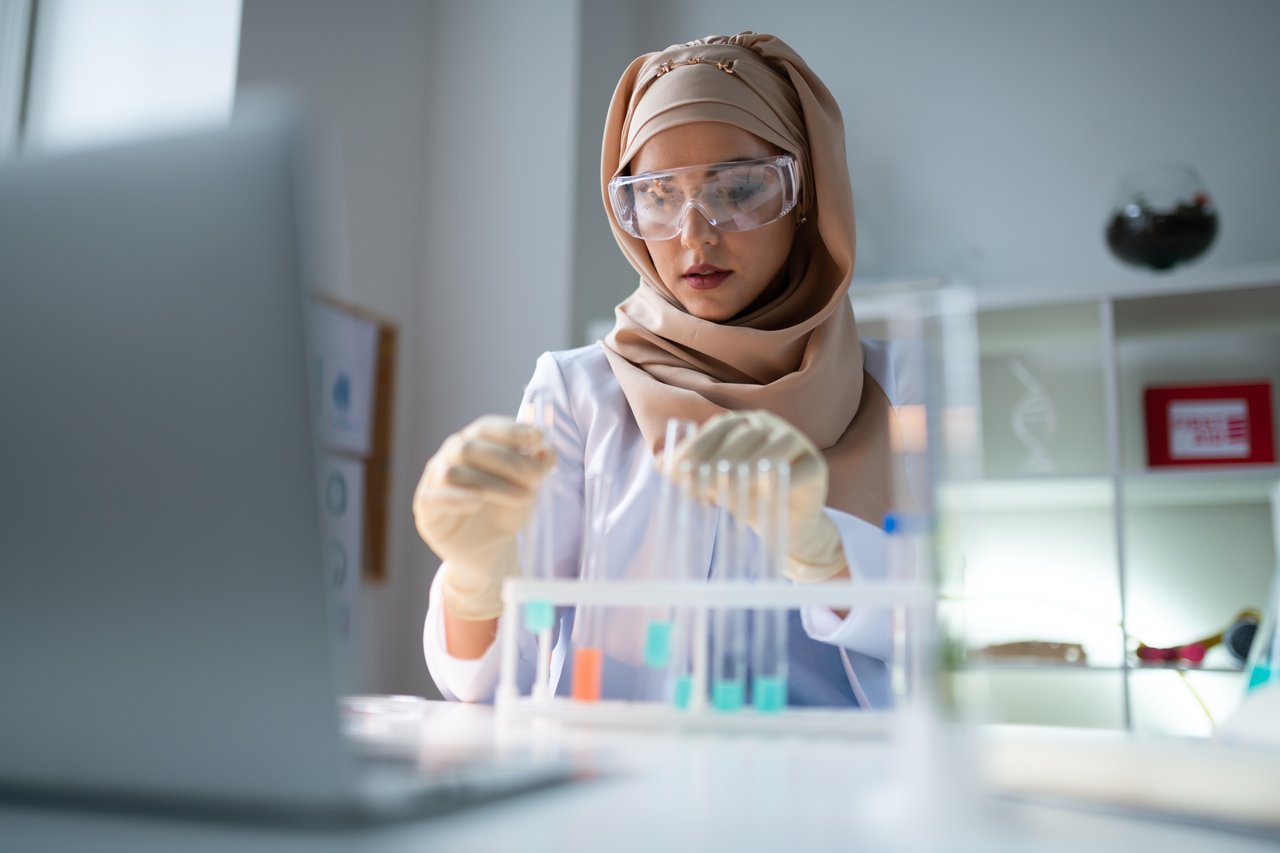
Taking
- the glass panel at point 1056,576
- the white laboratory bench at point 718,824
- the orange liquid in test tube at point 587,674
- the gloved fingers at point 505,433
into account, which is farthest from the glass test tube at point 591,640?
the glass panel at point 1056,576

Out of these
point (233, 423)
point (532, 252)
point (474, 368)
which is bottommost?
point (233, 423)

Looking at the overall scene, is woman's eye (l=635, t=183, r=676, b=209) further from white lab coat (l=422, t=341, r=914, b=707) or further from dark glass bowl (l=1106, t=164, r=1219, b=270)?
dark glass bowl (l=1106, t=164, r=1219, b=270)

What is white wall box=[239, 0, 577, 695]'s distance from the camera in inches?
119

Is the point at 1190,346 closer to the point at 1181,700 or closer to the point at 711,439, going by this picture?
the point at 1181,700

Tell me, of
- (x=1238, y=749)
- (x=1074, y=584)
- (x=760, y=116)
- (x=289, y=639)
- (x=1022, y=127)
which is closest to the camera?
(x=289, y=639)

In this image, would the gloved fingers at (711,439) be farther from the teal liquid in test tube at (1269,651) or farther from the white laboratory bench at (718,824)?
the teal liquid in test tube at (1269,651)

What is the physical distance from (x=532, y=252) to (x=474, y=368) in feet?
1.27

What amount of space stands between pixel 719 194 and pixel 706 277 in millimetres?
146

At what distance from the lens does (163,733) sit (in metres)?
0.41

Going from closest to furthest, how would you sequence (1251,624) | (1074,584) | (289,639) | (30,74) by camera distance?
(289,639)
(1251,624)
(30,74)
(1074,584)

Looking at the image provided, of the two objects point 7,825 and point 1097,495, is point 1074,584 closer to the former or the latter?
point 1097,495

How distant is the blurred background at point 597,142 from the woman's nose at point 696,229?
1.46m

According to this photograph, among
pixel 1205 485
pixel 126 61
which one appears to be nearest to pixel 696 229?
pixel 1205 485

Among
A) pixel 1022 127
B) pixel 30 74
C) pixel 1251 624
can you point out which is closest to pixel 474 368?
pixel 30 74
